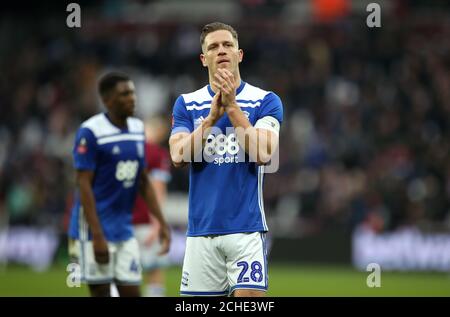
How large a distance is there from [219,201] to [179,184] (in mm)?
12521

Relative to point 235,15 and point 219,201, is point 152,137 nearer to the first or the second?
point 219,201

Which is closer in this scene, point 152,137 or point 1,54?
point 152,137

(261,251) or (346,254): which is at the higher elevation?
(346,254)

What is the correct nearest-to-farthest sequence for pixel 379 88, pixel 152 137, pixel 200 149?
pixel 200 149, pixel 152 137, pixel 379 88

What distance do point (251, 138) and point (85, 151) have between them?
244cm

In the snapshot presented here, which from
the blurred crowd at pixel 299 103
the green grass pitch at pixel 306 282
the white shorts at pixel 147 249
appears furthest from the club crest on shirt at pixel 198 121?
the blurred crowd at pixel 299 103

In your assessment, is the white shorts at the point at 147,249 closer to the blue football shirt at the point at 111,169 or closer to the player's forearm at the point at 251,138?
the blue football shirt at the point at 111,169

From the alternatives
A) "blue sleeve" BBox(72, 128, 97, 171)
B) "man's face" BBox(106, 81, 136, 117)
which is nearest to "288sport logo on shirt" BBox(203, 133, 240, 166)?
"blue sleeve" BBox(72, 128, 97, 171)

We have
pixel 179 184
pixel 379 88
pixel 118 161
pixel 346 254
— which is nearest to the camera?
pixel 118 161

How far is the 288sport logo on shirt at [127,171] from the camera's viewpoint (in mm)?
8250

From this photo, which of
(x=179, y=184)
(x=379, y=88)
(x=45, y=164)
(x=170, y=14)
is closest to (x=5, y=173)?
(x=45, y=164)

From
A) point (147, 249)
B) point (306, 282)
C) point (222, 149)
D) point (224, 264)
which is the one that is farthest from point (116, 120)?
point (306, 282)

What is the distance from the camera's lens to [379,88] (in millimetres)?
20016

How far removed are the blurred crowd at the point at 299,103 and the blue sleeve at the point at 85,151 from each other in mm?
9446
